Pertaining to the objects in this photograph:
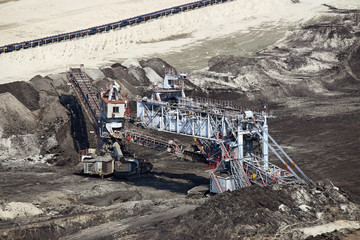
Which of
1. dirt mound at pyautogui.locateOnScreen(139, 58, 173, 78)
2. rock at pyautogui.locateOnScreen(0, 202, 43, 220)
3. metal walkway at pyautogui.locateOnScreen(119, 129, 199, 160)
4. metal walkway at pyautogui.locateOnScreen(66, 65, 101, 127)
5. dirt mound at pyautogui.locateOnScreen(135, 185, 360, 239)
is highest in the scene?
dirt mound at pyautogui.locateOnScreen(139, 58, 173, 78)

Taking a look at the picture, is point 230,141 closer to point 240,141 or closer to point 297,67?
point 240,141

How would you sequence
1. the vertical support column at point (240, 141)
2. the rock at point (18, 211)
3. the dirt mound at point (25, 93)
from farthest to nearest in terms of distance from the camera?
1. the dirt mound at point (25, 93)
2. the vertical support column at point (240, 141)
3. the rock at point (18, 211)

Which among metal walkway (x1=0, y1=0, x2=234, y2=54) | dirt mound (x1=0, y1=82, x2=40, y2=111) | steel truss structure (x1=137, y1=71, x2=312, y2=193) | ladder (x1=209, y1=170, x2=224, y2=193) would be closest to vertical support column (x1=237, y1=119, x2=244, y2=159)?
steel truss structure (x1=137, y1=71, x2=312, y2=193)

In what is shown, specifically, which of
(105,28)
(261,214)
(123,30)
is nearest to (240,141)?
(261,214)

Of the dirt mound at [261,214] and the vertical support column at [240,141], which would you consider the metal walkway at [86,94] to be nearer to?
the vertical support column at [240,141]

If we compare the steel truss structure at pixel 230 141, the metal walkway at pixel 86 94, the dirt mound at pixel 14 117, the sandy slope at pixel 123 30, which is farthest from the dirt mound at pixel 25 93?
the steel truss structure at pixel 230 141

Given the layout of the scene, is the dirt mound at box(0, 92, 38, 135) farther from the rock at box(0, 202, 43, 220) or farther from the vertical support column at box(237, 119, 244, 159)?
the vertical support column at box(237, 119, 244, 159)
